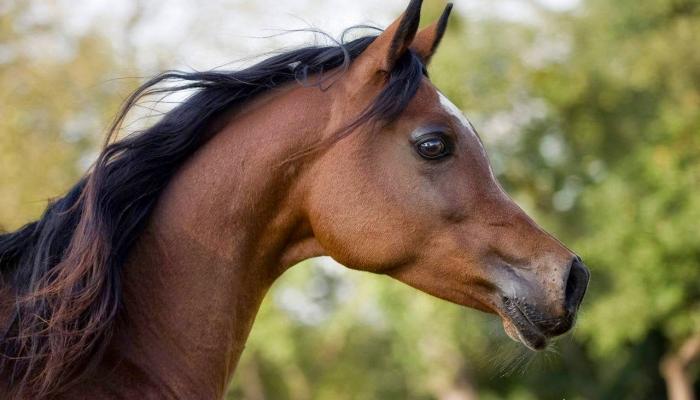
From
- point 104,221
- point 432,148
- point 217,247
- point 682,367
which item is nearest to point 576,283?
point 432,148

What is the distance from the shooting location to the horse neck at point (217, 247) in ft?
11.7

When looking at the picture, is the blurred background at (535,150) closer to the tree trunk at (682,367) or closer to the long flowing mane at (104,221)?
the tree trunk at (682,367)

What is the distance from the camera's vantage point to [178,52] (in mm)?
18062

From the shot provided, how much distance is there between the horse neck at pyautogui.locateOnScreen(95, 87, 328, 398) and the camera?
11.7 feet

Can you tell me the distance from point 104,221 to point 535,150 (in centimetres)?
2460

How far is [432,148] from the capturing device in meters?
3.69

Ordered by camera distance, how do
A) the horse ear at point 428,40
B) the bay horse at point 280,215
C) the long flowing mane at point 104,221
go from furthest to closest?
1. the horse ear at point 428,40
2. the bay horse at point 280,215
3. the long flowing mane at point 104,221

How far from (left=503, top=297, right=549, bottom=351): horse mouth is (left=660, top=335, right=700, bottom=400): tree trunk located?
20.8 m

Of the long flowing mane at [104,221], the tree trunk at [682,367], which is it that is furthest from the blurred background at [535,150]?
the long flowing mane at [104,221]

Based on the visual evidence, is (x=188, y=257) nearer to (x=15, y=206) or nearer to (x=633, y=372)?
(x=15, y=206)

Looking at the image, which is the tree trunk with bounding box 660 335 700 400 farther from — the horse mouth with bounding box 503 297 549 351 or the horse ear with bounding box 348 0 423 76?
the horse ear with bounding box 348 0 423 76

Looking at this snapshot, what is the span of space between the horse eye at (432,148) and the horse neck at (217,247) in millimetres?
436

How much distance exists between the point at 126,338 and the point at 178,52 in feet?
49.8

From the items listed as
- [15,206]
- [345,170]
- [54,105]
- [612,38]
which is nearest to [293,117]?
[345,170]
